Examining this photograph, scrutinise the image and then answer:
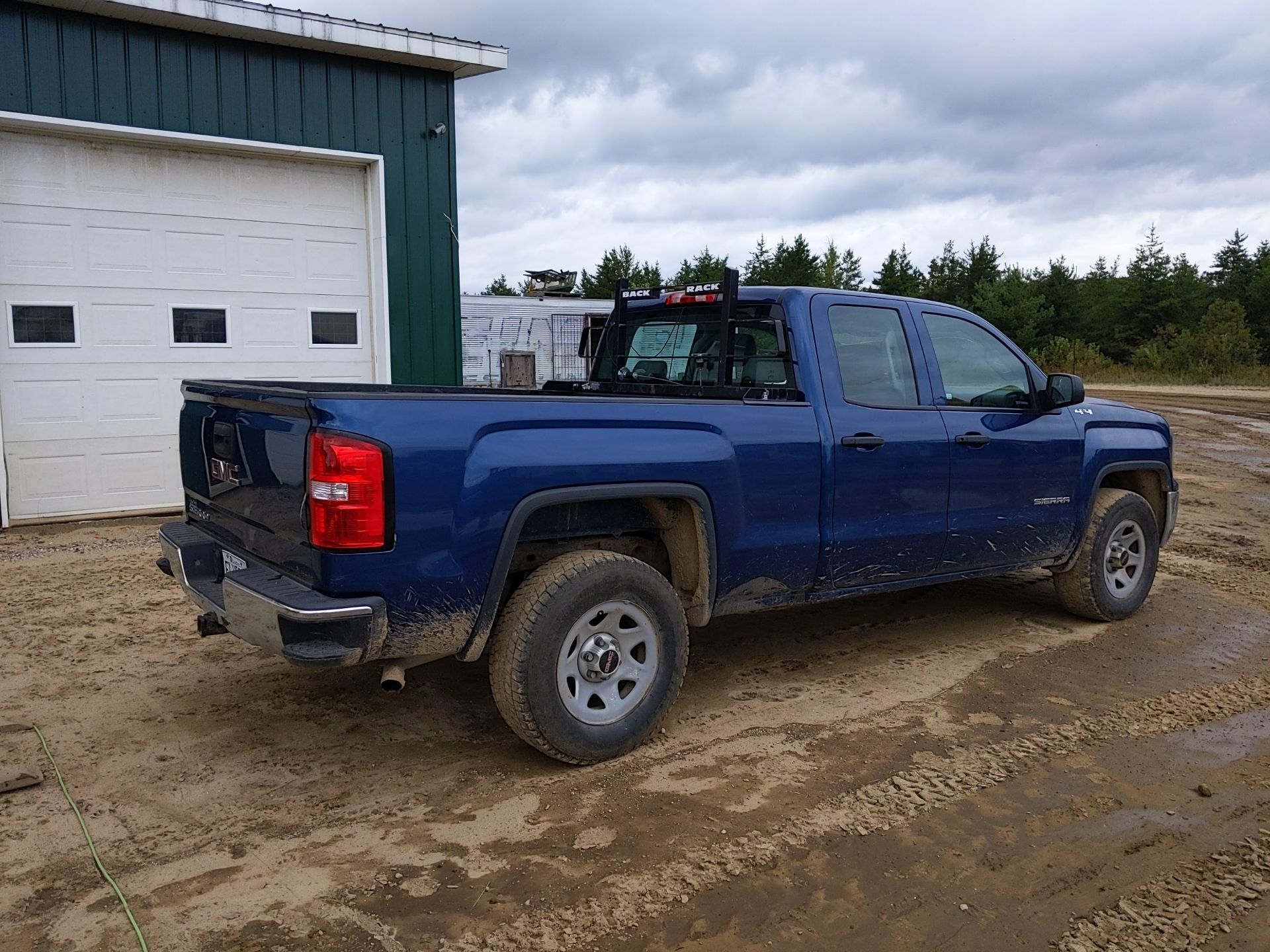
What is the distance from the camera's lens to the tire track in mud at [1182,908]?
9.14ft

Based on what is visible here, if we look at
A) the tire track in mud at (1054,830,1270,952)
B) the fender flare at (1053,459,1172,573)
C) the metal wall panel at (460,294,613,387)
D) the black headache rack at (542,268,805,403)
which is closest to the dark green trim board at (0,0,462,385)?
the black headache rack at (542,268,805,403)

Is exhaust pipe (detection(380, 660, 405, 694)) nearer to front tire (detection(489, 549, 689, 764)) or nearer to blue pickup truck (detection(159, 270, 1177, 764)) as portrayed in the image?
blue pickup truck (detection(159, 270, 1177, 764))

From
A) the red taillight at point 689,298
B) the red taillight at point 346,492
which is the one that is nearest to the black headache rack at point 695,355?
the red taillight at point 689,298

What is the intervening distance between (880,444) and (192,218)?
6959 millimetres

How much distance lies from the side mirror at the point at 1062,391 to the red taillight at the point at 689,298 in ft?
6.32

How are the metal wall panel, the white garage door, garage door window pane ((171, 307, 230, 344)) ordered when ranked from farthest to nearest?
the metal wall panel → garage door window pane ((171, 307, 230, 344)) → the white garage door

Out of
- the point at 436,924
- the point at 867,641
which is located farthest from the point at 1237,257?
the point at 436,924

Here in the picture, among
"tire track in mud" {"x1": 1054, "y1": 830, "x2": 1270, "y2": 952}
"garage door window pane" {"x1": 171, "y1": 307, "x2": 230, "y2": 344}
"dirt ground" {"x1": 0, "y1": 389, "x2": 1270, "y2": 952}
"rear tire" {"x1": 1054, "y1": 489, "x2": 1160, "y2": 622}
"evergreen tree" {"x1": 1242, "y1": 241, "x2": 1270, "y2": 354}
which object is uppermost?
"evergreen tree" {"x1": 1242, "y1": 241, "x2": 1270, "y2": 354}

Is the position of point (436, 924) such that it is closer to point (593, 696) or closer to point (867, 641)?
point (593, 696)

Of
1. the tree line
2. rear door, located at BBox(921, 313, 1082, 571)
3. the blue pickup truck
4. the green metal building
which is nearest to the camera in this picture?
the blue pickup truck

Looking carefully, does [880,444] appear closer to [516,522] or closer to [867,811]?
[867,811]

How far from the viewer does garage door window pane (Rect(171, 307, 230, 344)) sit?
898cm

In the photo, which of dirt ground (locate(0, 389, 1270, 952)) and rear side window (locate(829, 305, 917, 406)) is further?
rear side window (locate(829, 305, 917, 406))

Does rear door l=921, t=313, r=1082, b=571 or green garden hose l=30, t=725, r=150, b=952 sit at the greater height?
rear door l=921, t=313, r=1082, b=571
